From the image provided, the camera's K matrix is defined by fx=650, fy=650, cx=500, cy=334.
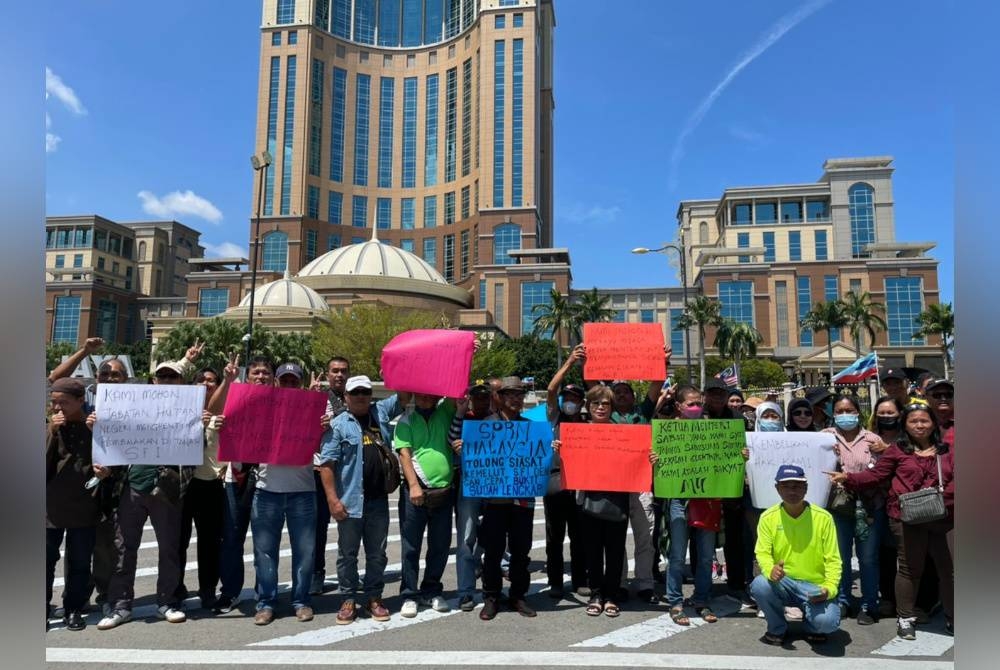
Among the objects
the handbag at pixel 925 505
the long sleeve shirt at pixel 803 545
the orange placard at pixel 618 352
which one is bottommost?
the long sleeve shirt at pixel 803 545

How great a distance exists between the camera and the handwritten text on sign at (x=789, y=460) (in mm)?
5633

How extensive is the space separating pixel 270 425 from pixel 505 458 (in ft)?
6.74

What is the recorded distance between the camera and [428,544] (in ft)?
19.1

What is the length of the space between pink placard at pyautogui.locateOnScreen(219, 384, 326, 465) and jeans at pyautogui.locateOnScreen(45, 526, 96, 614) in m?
1.22

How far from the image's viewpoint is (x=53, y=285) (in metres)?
98.3

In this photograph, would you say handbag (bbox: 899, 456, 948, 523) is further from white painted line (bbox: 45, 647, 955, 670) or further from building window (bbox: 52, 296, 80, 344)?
building window (bbox: 52, 296, 80, 344)

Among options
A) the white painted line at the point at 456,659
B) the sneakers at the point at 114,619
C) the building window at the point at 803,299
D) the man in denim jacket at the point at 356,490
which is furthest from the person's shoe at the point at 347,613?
the building window at the point at 803,299

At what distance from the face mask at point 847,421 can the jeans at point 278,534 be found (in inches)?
188

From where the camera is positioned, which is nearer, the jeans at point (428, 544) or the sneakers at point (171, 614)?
the sneakers at point (171, 614)

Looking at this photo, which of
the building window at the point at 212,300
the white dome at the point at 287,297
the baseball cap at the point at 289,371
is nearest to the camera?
the baseball cap at the point at 289,371

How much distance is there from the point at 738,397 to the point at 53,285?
379 ft

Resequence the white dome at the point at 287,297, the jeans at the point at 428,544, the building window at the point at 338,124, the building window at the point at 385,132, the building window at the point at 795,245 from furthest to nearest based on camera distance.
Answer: the building window at the point at 385,132
the building window at the point at 338,124
the building window at the point at 795,245
the white dome at the point at 287,297
the jeans at the point at 428,544

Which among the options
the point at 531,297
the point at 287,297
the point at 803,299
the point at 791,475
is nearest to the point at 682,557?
the point at 791,475

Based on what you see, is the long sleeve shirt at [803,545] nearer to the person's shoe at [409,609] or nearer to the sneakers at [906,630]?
the sneakers at [906,630]
